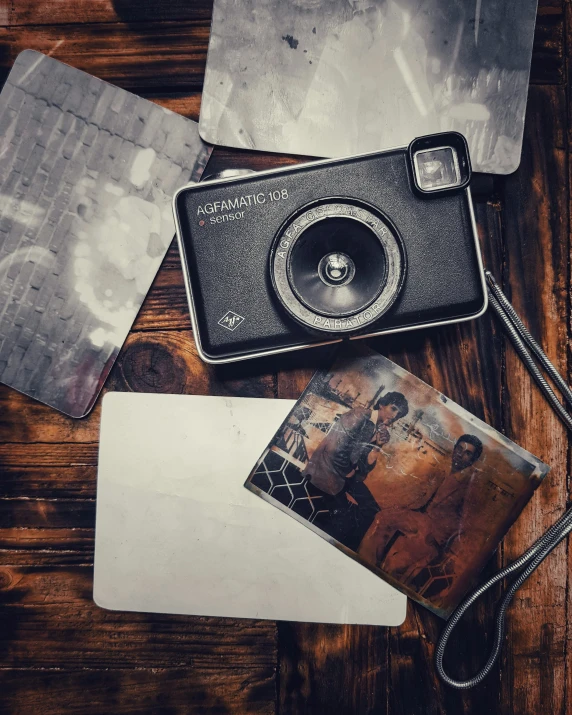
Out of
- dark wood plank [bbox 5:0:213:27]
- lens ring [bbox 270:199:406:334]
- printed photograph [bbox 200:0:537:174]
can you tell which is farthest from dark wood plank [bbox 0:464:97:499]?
dark wood plank [bbox 5:0:213:27]

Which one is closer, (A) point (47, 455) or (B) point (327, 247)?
(B) point (327, 247)

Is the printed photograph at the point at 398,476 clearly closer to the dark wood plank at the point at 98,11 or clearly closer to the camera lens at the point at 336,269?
the camera lens at the point at 336,269

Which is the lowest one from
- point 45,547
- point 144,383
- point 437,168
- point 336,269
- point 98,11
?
point 45,547

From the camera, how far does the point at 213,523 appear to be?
714 millimetres

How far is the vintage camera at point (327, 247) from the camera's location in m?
0.60

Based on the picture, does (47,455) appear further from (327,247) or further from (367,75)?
(367,75)

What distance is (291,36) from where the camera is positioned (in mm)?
693

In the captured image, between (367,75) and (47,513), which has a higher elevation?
(367,75)

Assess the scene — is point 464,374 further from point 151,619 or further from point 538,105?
point 151,619

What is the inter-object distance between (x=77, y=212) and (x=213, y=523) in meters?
0.44

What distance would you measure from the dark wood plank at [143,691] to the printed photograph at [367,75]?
70 centimetres

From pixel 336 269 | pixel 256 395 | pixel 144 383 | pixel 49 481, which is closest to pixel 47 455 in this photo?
pixel 49 481

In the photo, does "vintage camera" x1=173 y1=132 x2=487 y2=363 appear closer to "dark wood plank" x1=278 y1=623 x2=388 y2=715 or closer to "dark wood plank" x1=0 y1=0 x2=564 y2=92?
"dark wood plank" x1=0 y1=0 x2=564 y2=92

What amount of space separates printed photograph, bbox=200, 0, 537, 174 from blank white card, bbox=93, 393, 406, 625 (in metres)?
0.36
